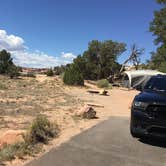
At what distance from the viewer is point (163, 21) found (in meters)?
39.6

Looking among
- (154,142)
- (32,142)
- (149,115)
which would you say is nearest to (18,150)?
(32,142)

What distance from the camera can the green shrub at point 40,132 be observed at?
7.76 metres

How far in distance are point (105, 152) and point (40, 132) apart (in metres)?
2.02

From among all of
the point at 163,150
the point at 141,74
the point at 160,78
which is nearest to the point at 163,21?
the point at 141,74

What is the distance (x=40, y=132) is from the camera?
8219mm

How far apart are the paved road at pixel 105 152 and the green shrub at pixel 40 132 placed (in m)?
0.71

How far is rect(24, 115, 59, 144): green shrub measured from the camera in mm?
7757

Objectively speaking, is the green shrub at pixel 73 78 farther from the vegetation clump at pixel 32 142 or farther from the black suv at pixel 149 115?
the black suv at pixel 149 115

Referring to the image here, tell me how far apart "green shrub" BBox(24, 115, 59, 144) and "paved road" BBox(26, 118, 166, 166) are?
71 cm

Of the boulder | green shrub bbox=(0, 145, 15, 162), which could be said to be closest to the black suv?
green shrub bbox=(0, 145, 15, 162)

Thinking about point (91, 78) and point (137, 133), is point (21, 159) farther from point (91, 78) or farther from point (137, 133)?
point (91, 78)

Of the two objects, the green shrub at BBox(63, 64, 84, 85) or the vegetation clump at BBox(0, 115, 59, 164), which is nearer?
the vegetation clump at BBox(0, 115, 59, 164)

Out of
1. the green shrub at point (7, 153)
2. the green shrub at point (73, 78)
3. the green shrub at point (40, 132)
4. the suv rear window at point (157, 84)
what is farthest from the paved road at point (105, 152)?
the green shrub at point (73, 78)

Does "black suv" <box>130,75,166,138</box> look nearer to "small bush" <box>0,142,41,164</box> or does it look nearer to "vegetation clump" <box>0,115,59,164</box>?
"vegetation clump" <box>0,115,59,164</box>
